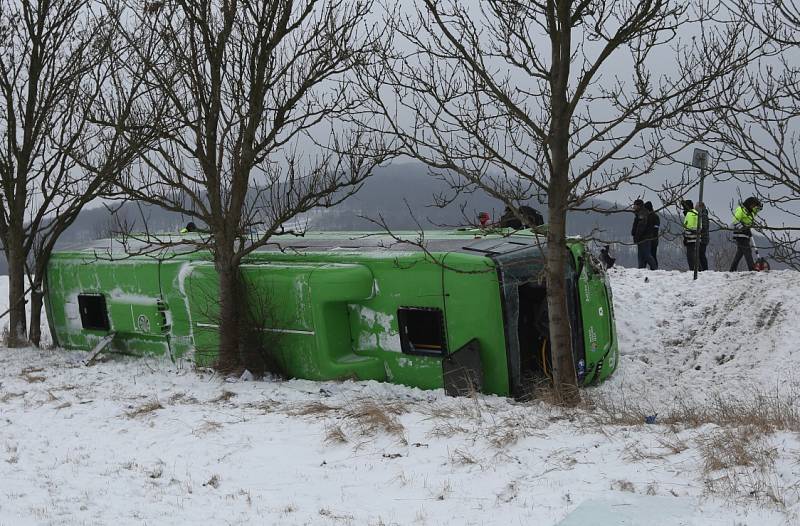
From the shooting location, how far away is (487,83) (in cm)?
786

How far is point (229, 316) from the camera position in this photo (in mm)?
10422

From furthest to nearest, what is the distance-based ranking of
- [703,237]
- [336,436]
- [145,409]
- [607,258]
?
[607,258] < [703,237] < [145,409] < [336,436]

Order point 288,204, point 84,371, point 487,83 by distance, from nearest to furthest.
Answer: point 487,83, point 288,204, point 84,371

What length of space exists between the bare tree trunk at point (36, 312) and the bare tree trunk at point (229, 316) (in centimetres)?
517

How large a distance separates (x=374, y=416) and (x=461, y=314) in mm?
2143

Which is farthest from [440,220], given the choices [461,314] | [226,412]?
[226,412]

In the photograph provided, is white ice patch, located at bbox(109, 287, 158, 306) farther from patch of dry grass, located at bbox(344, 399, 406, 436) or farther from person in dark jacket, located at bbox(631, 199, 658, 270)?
person in dark jacket, located at bbox(631, 199, 658, 270)

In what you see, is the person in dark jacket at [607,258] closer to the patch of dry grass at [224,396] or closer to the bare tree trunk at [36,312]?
the patch of dry grass at [224,396]

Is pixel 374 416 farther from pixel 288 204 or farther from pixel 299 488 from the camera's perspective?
pixel 288 204

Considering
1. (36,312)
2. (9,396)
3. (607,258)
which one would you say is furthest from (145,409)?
(607,258)

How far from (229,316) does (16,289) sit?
20.2 feet

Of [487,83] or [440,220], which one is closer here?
[487,83]

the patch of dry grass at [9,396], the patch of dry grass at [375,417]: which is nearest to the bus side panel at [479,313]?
the patch of dry grass at [375,417]

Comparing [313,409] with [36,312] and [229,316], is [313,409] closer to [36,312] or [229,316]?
[229,316]
